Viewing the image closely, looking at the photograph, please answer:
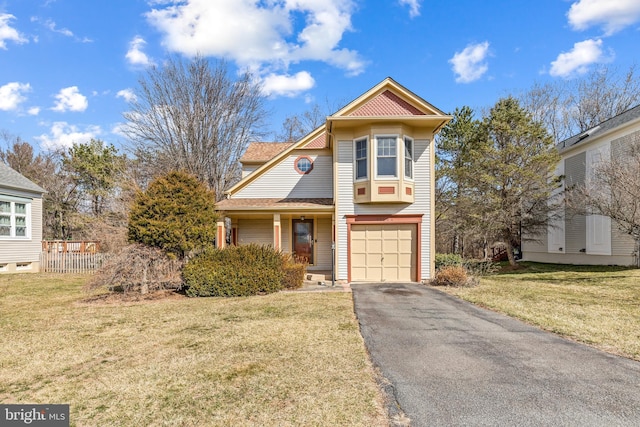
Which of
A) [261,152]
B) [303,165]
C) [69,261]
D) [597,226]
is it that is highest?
[261,152]

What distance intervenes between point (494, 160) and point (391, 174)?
28.1ft

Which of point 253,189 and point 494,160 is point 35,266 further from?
point 494,160

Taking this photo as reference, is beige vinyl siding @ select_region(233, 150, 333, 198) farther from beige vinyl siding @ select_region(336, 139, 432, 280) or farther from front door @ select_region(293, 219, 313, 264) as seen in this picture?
beige vinyl siding @ select_region(336, 139, 432, 280)

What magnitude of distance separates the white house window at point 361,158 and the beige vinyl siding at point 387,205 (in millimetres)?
284

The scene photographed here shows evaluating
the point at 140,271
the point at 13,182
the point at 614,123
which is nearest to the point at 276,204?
the point at 140,271

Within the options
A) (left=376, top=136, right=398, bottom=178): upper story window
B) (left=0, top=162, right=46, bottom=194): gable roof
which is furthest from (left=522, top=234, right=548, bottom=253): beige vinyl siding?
(left=0, top=162, right=46, bottom=194): gable roof

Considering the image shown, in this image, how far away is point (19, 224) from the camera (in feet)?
59.0

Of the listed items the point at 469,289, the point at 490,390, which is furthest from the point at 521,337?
the point at 469,289

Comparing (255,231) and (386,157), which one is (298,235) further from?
(386,157)

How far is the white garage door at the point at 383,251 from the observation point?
45.0ft

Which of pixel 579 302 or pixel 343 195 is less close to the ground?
pixel 343 195

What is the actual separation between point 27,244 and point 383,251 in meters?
17.9

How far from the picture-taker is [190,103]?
2462 cm

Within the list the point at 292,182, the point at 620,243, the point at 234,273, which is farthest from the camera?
the point at 620,243
